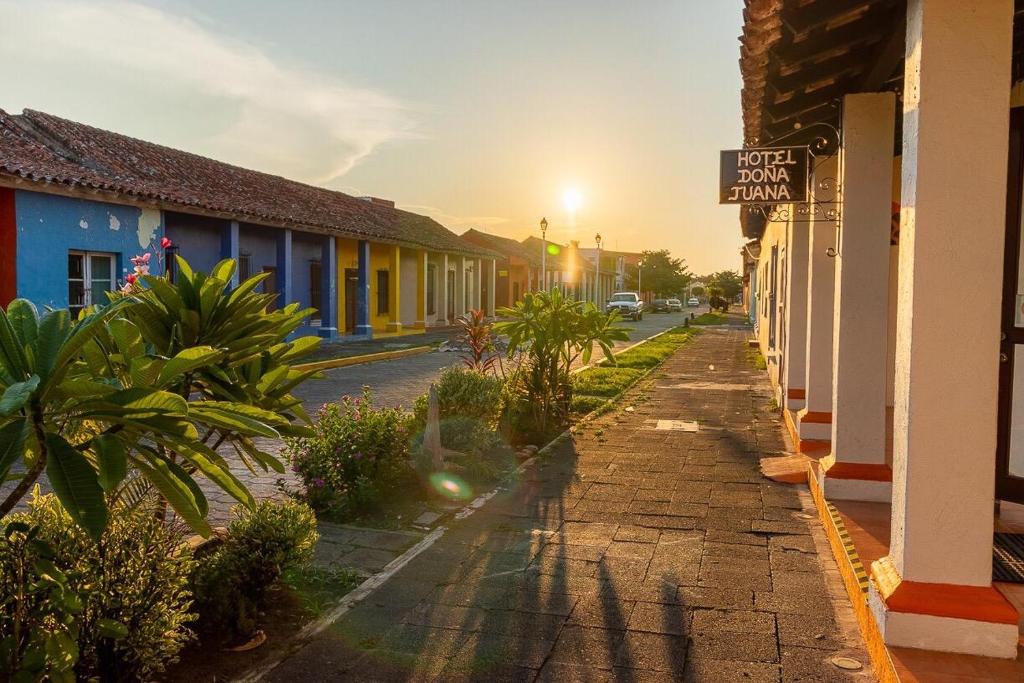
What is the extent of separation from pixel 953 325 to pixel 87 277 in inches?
569

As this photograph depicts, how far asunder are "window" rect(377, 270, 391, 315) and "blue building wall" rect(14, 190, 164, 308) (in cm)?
→ 1119

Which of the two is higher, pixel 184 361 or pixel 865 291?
pixel 865 291

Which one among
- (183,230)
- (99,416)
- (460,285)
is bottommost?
(99,416)

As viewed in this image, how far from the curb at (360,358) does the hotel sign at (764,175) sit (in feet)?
34.2

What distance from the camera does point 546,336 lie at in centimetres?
911

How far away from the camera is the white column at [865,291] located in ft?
17.3

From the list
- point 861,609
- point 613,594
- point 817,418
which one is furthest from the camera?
point 817,418

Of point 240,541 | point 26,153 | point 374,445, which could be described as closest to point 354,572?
point 240,541

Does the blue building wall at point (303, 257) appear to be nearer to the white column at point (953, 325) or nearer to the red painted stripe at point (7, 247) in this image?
the red painted stripe at point (7, 247)

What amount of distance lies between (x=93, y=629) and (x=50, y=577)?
1.17ft

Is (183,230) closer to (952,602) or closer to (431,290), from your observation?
(431,290)

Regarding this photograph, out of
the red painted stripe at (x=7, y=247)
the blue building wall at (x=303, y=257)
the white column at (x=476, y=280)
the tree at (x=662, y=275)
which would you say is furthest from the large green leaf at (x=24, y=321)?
the tree at (x=662, y=275)

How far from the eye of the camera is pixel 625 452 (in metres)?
8.07

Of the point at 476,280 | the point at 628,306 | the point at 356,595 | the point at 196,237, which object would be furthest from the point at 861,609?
the point at 628,306
